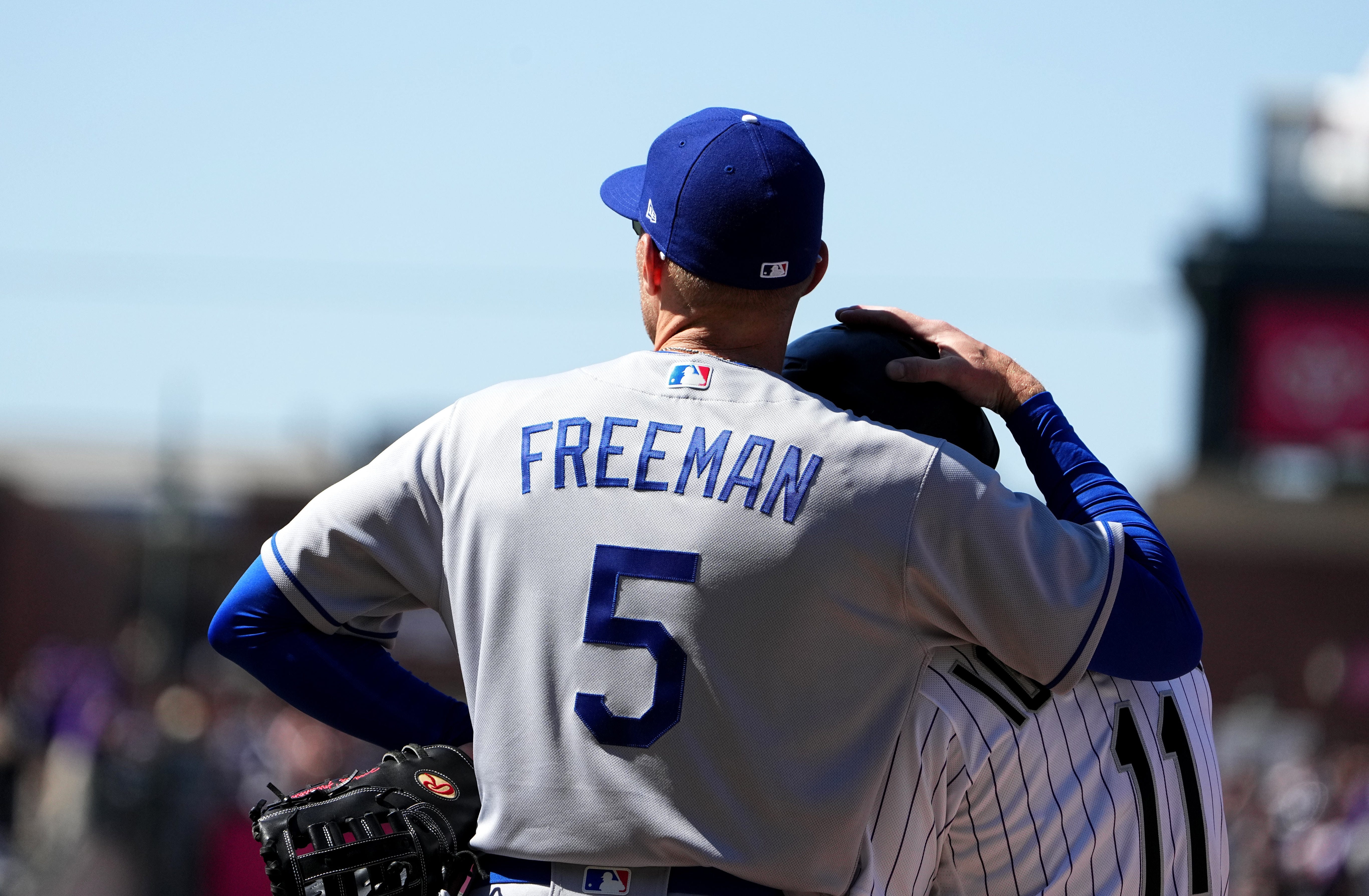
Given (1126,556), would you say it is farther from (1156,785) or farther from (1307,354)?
(1307,354)

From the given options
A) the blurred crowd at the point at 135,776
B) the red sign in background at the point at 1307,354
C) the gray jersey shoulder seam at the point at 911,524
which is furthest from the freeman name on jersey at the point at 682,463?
the red sign in background at the point at 1307,354

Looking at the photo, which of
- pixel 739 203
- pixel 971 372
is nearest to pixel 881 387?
pixel 971 372

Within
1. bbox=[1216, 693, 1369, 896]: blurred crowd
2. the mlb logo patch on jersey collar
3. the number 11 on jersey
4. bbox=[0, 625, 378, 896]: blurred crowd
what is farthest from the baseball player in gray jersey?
bbox=[1216, 693, 1369, 896]: blurred crowd

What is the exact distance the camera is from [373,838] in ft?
7.81

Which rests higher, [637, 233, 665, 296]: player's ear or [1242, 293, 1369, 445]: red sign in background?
[637, 233, 665, 296]: player's ear

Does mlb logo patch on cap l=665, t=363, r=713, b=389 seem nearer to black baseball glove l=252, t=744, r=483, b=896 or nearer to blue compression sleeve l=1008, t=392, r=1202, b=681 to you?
blue compression sleeve l=1008, t=392, r=1202, b=681

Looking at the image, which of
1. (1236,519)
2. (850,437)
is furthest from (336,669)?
(1236,519)

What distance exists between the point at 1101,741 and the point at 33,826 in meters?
15.0

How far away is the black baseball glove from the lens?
2.35 m

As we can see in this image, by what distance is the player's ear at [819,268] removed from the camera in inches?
96.0

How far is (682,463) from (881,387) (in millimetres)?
447

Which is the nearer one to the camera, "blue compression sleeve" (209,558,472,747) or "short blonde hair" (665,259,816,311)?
"short blonde hair" (665,259,816,311)

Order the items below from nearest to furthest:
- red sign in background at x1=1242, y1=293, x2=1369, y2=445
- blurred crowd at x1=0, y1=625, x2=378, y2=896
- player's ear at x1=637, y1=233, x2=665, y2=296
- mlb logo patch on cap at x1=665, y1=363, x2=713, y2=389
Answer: mlb logo patch on cap at x1=665, y1=363, x2=713, y2=389, player's ear at x1=637, y1=233, x2=665, y2=296, blurred crowd at x1=0, y1=625, x2=378, y2=896, red sign in background at x1=1242, y1=293, x2=1369, y2=445

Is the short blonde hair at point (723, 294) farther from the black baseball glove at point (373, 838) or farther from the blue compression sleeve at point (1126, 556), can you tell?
the black baseball glove at point (373, 838)
